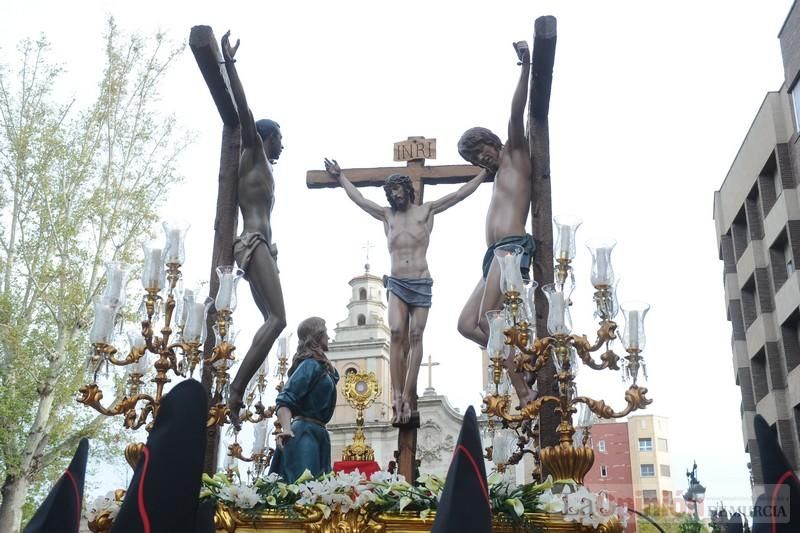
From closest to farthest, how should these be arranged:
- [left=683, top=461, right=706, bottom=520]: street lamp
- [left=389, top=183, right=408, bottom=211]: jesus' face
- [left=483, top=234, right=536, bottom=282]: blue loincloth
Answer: [left=483, top=234, right=536, bottom=282]: blue loincloth → [left=389, top=183, right=408, bottom=211]: jesus' face → [left=683, top=461, right=706, bottom=520]: street lamp

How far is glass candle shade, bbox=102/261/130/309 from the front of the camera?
630 cm

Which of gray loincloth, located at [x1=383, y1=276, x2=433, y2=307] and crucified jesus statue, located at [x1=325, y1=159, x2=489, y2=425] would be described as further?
gray loincloth, located at [x1=383, y1=276, x2=433, y2=307]

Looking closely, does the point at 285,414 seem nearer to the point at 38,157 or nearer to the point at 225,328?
the point at 225,328

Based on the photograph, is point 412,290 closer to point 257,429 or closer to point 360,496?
point 257,429

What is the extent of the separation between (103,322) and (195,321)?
0.70m

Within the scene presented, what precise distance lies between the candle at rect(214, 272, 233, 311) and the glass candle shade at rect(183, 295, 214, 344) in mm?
144

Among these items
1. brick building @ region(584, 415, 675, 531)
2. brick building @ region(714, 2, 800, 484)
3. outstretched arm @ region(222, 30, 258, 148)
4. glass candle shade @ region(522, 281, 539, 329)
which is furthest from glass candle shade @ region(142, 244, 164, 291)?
brick building @ region(584, 415, 675, 531)

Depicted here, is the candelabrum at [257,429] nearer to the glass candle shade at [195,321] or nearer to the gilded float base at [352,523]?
the glass candle shade at [195,321]

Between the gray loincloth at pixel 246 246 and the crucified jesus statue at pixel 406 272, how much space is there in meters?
1.35

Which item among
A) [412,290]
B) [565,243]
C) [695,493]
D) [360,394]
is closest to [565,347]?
[565,243]

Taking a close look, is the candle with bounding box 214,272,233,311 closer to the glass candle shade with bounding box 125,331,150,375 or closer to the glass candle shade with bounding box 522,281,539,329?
the glass candle shade with bounding box 125,331,150,375

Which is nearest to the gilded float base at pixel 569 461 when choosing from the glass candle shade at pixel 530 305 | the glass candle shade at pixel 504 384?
the glass candle shade at pixel 530 305

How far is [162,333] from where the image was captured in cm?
638

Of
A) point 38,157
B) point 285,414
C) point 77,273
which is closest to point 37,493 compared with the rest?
point 77,273
